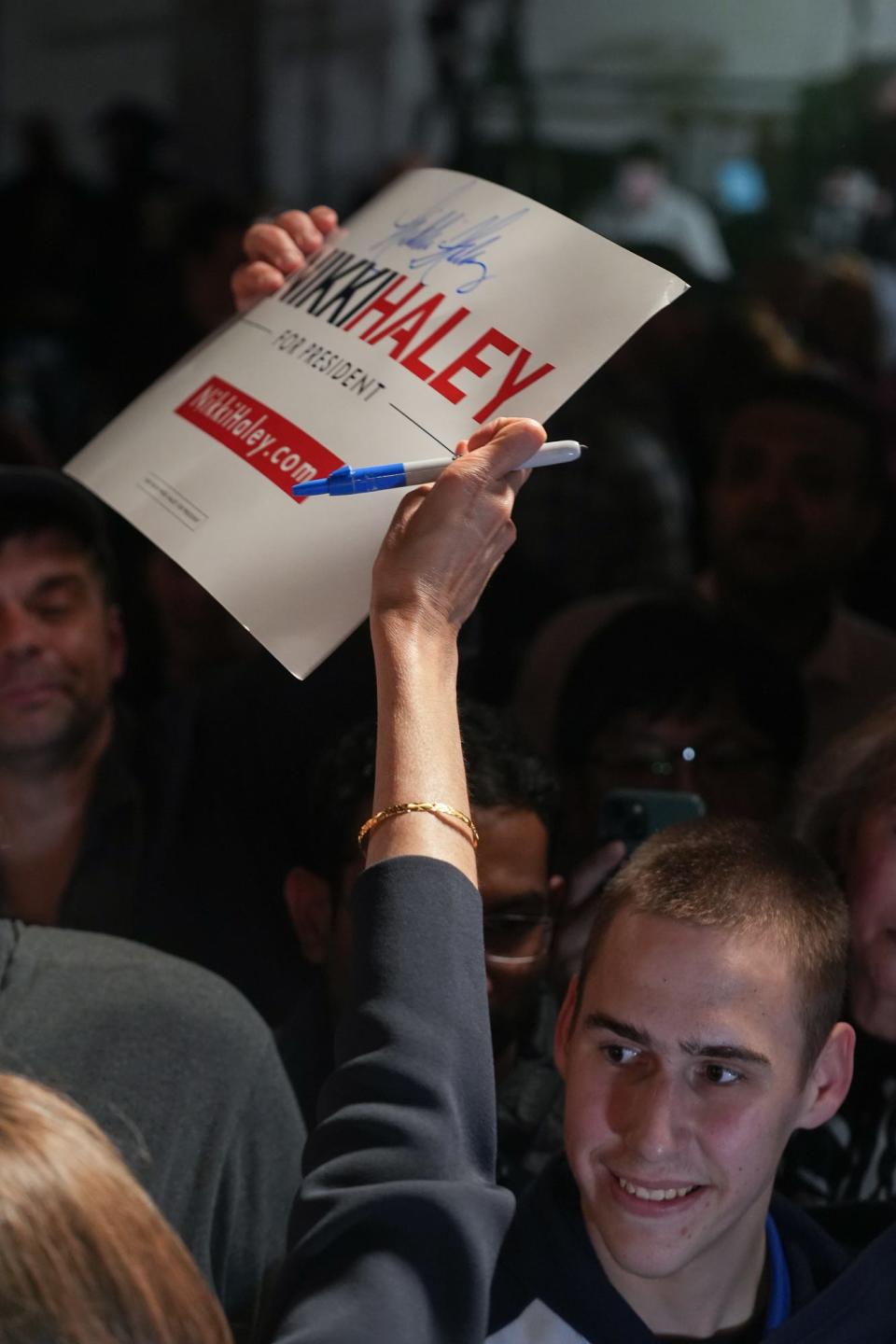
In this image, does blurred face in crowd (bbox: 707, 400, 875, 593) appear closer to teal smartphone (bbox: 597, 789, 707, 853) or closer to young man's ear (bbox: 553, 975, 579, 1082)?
teal smartphone (bbox: 597, 789, 707, 853)

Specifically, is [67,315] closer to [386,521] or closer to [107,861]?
[107,861]

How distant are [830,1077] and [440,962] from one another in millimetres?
356

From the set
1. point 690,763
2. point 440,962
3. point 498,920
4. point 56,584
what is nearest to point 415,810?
point 440,962

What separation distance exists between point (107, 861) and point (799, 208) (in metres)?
3.13

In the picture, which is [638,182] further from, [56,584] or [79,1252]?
[79,1252]

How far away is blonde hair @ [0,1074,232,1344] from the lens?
843mm

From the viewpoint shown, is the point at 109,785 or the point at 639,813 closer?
the point at 639,813

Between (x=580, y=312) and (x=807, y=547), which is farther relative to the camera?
(x=807, y=547)

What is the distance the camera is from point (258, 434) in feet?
4.28

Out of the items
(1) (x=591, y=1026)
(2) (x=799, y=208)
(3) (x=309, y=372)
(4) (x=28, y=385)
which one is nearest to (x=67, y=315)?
(4) (x=28, y=385)

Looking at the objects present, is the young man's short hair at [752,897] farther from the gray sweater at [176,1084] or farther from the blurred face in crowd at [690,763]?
the blurred face in crowd at [690,763]

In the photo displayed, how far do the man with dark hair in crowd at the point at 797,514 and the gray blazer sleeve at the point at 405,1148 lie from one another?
4.75ft

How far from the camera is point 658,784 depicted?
1.88 m
